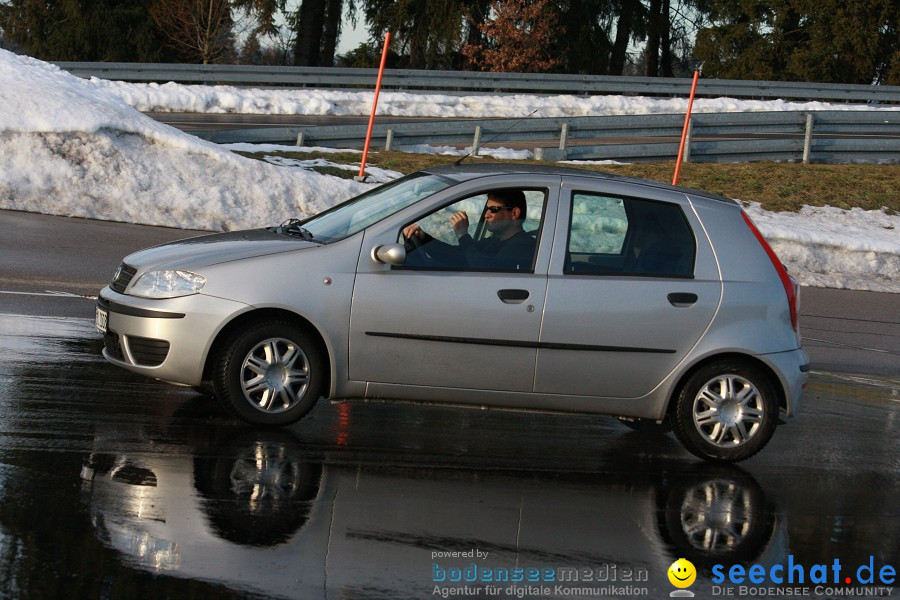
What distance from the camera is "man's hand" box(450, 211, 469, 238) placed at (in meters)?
7.12

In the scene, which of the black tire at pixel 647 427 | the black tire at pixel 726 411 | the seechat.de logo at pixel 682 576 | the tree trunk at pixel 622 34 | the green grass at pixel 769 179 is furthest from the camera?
the tree trunk at pixel 622 34

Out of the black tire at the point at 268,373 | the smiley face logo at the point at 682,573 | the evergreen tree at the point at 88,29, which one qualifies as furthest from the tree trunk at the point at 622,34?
the smiley face logo at the point at 682,573

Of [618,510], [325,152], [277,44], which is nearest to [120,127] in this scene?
[325,152]

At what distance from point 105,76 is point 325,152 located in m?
14.0

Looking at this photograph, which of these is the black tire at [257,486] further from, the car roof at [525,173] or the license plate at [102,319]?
the car roof at [525,173]

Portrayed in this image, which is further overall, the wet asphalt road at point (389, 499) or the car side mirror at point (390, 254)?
the car side mirror at point (390, 254)

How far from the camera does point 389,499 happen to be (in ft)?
19.2

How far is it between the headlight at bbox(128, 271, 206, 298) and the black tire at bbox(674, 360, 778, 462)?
2888mm

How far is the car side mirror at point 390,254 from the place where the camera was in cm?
669

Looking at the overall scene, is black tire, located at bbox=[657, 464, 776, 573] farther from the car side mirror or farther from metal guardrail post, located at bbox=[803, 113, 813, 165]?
metal guardrail post, located at bbox=[803, 113, 813, 165]

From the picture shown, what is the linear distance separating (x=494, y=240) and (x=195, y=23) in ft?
132

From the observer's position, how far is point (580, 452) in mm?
7168

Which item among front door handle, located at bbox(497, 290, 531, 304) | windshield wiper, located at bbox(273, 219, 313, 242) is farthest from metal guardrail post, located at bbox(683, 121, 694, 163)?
front door handle, located at bbox(497, 290, 531, 304)

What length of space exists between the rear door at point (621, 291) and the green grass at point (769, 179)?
12316 mm
